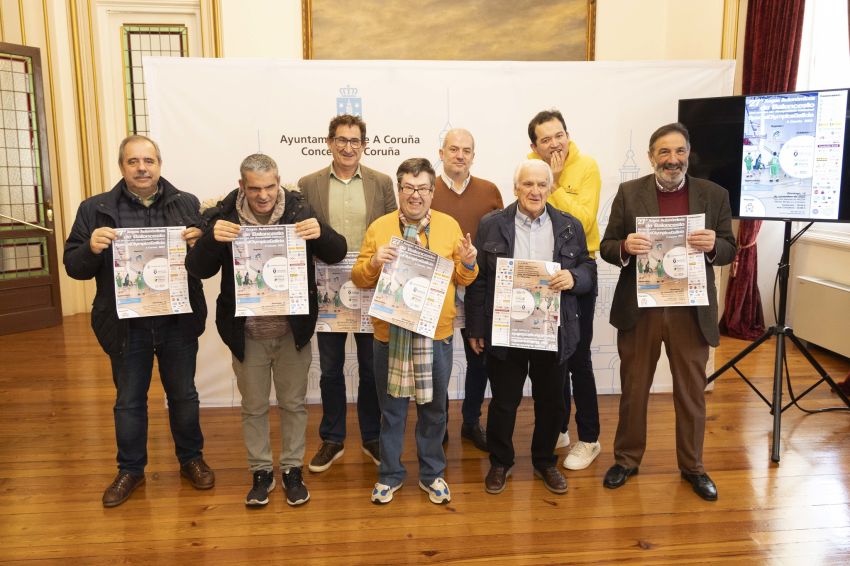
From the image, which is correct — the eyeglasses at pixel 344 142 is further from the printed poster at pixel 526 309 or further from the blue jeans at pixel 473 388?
the blue jeans at pixel 473 388

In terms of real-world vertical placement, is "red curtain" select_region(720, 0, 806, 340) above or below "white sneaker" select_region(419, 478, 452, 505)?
above

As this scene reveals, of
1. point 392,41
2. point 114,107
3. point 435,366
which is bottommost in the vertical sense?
point 435,366

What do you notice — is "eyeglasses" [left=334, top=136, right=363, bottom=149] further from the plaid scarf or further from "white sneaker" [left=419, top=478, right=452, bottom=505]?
"white sneaker" [left=419, top=478, right=452, bottom=505]

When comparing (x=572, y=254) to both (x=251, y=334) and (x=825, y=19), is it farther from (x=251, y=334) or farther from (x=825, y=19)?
(x=825, y=19)

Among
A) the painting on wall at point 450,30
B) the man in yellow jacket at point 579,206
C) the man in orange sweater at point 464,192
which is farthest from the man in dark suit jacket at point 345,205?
the painting on wall at point 450,30

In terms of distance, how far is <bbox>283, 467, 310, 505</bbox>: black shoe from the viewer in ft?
9.41

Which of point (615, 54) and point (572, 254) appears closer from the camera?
point (572, 254)

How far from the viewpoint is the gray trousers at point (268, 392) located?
281 cm

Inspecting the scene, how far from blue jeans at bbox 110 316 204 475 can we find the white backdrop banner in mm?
1100

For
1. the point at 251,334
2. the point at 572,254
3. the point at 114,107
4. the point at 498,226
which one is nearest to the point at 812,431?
the point at 572,254

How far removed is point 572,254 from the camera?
2803mm

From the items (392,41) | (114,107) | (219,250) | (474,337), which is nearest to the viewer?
(219,250)

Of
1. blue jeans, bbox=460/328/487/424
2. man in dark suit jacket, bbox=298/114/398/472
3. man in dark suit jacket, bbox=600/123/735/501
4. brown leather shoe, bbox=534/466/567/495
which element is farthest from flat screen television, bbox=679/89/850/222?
man in dark suit jacket, bbox=298/114/398/472

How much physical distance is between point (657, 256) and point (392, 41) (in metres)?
4.16
